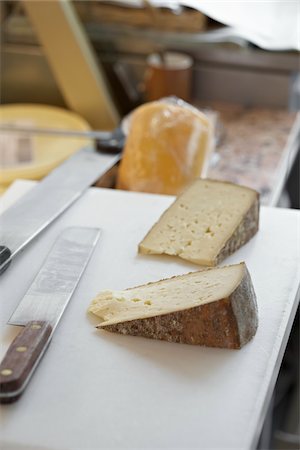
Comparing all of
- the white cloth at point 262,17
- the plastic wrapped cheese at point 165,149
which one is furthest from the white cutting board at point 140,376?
the white cloth at point 262,17

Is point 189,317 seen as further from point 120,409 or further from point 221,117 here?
point 221,117

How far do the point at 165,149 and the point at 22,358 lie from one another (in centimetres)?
45

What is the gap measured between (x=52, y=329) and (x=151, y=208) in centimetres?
25

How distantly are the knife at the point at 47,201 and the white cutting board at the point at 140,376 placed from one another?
0.05ft

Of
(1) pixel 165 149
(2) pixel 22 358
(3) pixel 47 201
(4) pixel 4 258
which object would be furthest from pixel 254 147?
(2) pixel 22 358

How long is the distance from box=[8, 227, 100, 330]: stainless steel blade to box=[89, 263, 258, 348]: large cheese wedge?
0.11 ft

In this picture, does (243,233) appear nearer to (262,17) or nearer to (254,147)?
(262,17)

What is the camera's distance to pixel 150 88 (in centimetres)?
136

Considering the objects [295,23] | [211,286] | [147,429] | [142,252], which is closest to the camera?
[147,429]

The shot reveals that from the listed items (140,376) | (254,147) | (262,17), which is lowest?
(254,147)

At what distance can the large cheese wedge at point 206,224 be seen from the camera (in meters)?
0.70

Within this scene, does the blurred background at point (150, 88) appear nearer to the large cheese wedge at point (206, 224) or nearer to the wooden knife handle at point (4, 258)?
the large cheese wedge at point (206, 224)

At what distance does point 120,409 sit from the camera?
522 mm

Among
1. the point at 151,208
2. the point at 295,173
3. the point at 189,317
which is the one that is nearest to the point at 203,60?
the point at 295,173
